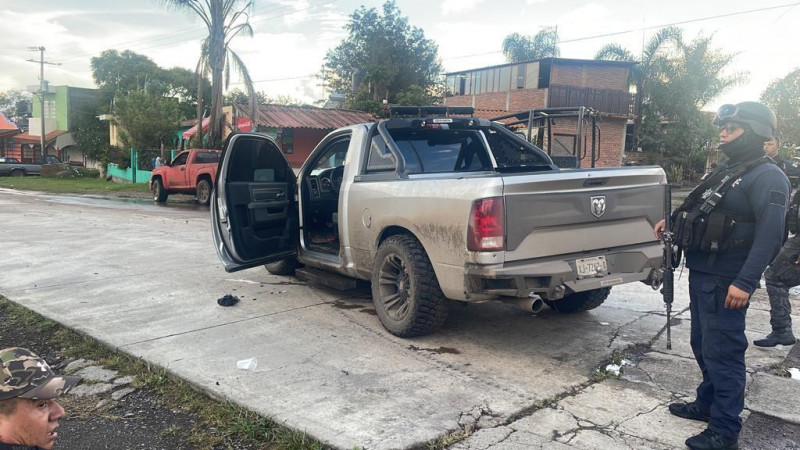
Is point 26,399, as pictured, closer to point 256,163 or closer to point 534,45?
point 256,163

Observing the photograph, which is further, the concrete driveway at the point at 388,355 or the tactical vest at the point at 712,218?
the concrete driveway at the point at 388,355

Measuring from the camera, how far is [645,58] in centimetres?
3034

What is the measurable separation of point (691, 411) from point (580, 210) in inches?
57.1

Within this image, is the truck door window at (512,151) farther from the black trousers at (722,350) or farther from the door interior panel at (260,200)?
the black trousers at (722,350)

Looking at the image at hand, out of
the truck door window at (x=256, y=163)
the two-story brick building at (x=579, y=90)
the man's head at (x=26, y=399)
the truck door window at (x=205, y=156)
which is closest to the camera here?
the man's head at (x=26, y=399)

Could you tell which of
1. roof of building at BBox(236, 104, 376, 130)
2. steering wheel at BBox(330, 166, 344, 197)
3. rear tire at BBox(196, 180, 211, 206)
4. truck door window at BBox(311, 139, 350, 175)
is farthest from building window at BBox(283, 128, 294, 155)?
steering wheel at BBox(330, 166, 344, 197)

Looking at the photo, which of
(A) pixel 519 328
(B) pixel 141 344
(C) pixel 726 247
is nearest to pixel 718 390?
(C) pixel 726 247

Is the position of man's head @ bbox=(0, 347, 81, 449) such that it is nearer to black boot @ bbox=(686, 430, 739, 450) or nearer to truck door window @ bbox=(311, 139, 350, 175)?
black boot @ bbox=(686, 430, 739, 450)

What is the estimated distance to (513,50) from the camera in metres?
35.3

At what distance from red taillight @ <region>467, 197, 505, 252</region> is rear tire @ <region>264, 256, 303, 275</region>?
10.5 feet

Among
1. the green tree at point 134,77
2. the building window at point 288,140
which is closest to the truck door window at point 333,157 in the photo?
the building window at point 288,140

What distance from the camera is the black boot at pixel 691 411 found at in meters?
3.33

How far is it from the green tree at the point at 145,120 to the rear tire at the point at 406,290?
93.6 ft

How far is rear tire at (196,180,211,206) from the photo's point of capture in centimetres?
1828
